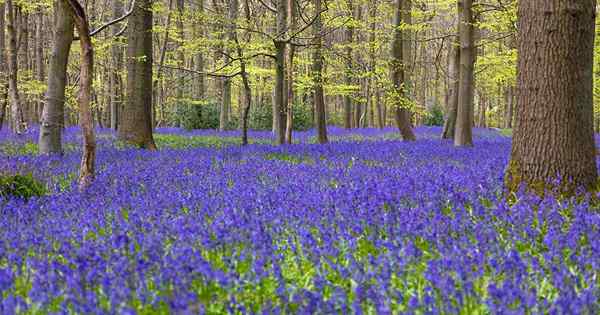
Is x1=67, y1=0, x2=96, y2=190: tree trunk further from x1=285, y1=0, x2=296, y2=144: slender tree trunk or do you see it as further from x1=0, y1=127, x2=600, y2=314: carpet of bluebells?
x1=285, y1=0, x2=296, y2=144: slender tree trunk

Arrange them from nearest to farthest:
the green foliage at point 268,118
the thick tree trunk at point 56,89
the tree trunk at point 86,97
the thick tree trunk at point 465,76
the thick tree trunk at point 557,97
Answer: the thick tree trunk at point 557,97 → the tree trunk at point 86,97 → the thick tree trunk at point 56,89 → the thick tree trunk at point 465,76 → the green foliage at point 268,118

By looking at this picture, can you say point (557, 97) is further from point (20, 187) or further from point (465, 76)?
point (465, 76)

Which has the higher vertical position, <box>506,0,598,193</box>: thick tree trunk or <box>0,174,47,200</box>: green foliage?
<box>506,0,598,193</box>: thick tree trunk

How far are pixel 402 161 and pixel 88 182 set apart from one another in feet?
18.2

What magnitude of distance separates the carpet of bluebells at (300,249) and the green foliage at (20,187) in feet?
0.58

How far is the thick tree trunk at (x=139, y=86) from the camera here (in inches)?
565

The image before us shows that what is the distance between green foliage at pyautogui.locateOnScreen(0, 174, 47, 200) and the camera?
675cm

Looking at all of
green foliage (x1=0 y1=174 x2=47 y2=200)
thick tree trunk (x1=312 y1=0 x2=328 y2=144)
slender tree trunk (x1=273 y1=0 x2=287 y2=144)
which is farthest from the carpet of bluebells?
thick tree trunk (x1=312 y1=0 x2=328 y2=144)

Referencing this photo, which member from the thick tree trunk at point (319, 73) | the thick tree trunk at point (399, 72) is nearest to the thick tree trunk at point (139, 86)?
the thick tree trunk at point (319, 73)

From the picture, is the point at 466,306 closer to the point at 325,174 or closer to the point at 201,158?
the point at 325,174

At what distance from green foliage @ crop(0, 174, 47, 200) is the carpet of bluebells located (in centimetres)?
18

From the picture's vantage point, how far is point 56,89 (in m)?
11.4

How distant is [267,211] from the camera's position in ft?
17.4

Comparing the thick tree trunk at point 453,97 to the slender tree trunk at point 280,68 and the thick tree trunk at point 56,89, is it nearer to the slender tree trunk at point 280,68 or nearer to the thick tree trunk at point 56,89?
the slender tree trunk at point 280,68
